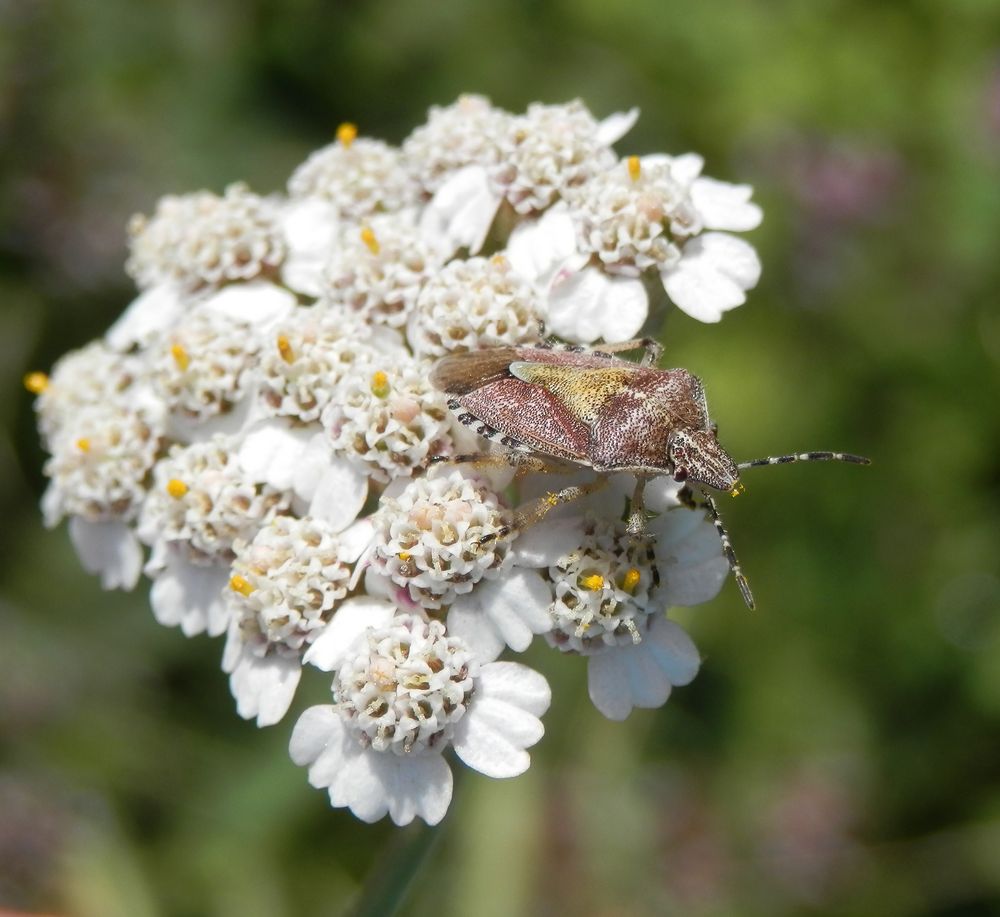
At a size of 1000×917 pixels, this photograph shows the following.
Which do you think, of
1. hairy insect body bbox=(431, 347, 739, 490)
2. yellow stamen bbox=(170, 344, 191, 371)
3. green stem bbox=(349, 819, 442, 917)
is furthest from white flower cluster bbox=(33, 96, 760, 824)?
green stem bbox=(349, 819, 442, 917)

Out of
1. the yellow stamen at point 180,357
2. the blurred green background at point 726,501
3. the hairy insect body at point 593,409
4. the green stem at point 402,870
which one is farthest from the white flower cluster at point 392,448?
the blurred green background at point 726,501

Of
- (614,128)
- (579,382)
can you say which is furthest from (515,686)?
(614,128)

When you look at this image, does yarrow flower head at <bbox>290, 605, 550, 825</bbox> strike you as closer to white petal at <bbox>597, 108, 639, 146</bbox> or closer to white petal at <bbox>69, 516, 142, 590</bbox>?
white petal at <bbox>69, 516, 142, 590</bbox>

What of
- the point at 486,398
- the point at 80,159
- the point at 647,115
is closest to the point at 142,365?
the point at 486,398

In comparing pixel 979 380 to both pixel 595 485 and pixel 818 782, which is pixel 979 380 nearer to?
pixel 818 782

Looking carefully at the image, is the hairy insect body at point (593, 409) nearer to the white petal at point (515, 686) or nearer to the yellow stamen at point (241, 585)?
the white petal at point (515, 686)

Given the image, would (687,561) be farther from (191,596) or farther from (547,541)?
(191,596)
